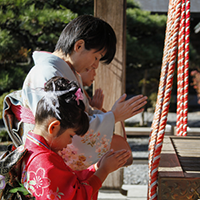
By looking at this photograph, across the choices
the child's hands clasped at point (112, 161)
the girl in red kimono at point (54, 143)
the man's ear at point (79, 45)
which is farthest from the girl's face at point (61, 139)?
the man's ear at point (79, 45)

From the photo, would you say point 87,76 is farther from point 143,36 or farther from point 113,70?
point 143,36

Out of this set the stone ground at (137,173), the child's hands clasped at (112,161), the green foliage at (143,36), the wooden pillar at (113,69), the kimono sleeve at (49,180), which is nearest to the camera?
the kimono sleeve at (49,180)

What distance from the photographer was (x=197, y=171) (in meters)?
0.95

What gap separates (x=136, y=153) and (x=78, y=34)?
369 centimetres

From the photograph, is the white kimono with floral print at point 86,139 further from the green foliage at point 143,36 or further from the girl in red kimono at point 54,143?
the green foliage at point 143,36

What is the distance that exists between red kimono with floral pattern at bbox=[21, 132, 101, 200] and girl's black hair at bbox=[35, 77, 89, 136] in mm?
103

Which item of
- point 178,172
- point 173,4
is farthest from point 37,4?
point 178,172

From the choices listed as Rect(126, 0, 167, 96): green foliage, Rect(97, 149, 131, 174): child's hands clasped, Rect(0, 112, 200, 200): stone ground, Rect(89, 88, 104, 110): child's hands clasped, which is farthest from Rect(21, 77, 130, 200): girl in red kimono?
Rect(126, 0, 167, 96): green foliage

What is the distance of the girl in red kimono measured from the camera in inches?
36.8

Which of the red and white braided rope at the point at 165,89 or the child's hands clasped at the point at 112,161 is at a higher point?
the red and white braided rope at the point at 165,89

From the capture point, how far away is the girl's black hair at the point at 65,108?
3.22 ft

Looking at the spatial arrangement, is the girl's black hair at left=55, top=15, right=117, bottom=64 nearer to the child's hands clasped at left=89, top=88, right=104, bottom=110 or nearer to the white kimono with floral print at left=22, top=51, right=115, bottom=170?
the white kimono with floral print at left=22, top=51, right=115, bottom=170

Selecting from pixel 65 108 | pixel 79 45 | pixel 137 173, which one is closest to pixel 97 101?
pixel 79 45

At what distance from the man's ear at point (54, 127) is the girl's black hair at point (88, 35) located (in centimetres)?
49
